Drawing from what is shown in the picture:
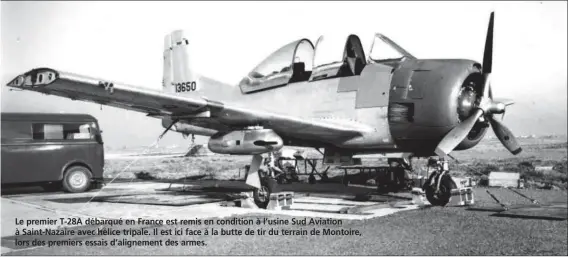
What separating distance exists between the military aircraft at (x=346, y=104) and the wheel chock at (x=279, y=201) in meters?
0.24

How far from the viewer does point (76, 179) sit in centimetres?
1483

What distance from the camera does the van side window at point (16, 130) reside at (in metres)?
13.8

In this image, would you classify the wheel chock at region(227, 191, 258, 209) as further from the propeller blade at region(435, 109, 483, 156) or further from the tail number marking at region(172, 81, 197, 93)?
the tail number marking at region(172, 81, 197, 93)

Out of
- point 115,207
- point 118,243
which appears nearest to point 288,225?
point 118,243

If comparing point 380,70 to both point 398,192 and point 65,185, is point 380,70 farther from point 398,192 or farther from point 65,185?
point 65,185

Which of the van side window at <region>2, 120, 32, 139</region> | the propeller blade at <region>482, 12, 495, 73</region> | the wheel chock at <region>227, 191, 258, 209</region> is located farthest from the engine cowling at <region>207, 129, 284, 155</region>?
the van side window at <region>2, 120, 32, 139</region>

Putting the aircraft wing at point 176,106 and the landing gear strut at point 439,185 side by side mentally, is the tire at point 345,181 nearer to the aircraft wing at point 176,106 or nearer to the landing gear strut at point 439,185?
the landing gear strut at point 439,185

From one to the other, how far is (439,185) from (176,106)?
5551 millimetres

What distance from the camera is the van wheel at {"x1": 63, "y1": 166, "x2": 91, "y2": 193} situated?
1461cm

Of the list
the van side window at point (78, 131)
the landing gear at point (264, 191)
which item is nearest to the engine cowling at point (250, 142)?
the landing gear at point (264, 191)

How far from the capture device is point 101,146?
15469mm

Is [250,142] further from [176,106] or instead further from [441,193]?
[441,193]

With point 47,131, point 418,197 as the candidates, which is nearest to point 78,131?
point 47,131

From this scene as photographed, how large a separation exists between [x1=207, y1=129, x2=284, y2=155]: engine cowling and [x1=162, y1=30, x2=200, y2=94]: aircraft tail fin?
15.4 feet
